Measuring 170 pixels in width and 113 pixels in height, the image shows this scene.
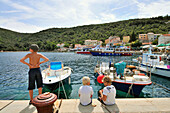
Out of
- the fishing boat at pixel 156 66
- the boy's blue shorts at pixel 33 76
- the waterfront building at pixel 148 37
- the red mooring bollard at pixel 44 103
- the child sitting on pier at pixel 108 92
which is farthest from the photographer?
the waterfront building at pixel 148 37

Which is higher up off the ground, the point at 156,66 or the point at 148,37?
the point at 148,37

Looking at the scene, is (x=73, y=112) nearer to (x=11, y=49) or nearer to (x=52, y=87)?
(x=52, y=87)

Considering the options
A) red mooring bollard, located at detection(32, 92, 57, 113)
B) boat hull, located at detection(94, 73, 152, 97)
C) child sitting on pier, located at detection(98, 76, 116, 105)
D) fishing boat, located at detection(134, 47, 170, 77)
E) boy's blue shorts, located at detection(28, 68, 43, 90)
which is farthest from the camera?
fishing boat, located at detection(134, 47, 170, 77)

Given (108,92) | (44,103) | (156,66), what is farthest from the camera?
(156,66)

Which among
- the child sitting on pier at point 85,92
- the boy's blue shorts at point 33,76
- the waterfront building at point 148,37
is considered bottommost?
the child sitting on pier at point 85,92

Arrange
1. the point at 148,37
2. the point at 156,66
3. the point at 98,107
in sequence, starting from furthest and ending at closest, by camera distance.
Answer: the point at 148,37, the point at 156,66, the point at 98,107

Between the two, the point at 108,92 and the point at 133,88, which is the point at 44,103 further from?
the point at 133,88

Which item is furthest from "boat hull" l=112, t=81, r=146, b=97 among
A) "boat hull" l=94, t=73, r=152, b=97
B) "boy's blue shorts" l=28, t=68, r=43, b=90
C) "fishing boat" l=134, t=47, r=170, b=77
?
"fishing boat" l=134, t=47, r=170, b=77

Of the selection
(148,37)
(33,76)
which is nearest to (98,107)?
(33,76)

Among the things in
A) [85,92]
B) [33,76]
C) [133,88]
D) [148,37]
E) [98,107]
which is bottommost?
[133,88]

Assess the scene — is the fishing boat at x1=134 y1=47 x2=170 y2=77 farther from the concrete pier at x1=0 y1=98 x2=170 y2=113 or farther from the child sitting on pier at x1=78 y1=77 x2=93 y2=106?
the child sitting on pier at x1=78 y1=77 x2=93 y2=106

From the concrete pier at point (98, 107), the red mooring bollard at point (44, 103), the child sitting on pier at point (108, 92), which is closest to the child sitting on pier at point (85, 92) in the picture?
the concrete pier at point (98, 107)

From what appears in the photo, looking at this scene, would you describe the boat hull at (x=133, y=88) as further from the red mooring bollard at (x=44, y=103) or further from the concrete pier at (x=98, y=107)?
the red mooring bollard at (x=44, y=103)

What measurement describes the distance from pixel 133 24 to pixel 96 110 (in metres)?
215
